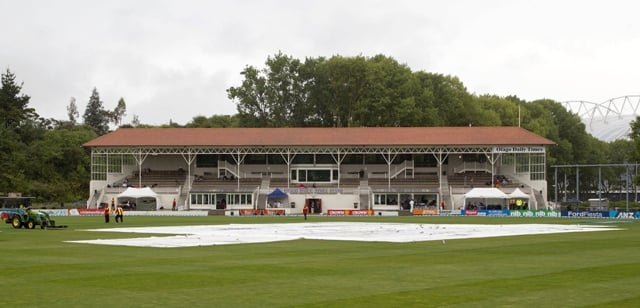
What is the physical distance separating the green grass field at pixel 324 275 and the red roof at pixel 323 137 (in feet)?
186

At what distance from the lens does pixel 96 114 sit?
167m

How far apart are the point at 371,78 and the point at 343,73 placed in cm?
487

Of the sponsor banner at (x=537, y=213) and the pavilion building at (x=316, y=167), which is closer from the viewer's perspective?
the sponsor banner at (x=537, y=213)

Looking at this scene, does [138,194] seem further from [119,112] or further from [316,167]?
[119,112]

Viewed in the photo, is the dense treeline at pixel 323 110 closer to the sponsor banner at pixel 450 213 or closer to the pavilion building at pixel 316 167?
the pavilion building at pixel 316 167

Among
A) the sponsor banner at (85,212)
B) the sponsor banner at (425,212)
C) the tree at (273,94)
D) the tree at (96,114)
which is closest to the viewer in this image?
the sponsor banner at (425,212)

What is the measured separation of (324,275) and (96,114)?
152798mm

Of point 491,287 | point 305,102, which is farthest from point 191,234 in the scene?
point 305,102

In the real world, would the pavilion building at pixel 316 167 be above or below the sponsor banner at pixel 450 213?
above

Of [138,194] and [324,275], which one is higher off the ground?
[138,194]

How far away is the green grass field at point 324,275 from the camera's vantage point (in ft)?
51.2

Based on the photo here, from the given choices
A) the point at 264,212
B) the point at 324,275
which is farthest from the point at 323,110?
the point at 324,275

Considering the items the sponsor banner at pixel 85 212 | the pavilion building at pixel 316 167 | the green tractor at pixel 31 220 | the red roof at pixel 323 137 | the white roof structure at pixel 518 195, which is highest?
the red roof at pixel 323 137

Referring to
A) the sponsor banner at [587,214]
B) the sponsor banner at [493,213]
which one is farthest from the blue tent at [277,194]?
the sponsor banner at [587,214]
